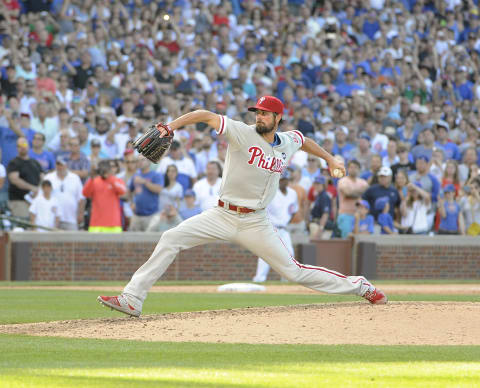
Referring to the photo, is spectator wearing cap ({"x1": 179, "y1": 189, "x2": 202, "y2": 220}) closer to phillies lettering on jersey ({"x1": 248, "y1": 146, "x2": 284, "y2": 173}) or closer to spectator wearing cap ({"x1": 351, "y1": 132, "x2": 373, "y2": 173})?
spectator wearing cap ({"x1": 351, "y1": 132, "x2": 373, "y2": 173})

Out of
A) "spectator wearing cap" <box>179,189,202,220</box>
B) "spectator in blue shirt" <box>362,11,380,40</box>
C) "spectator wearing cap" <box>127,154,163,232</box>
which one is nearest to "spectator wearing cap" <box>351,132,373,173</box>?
"spectator wearing cap" <box>179,189,202,220</box>

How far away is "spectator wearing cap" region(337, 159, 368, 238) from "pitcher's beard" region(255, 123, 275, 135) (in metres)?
9.45

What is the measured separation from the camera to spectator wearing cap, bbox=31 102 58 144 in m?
19.3

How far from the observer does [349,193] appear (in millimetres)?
19422

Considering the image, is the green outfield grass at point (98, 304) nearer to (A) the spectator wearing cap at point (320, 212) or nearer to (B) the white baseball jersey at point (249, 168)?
(B) the white baseball jersey at point (249, 168)

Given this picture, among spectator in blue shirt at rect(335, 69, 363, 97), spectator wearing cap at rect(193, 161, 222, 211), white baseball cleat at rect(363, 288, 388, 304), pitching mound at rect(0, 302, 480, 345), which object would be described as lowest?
pitching mound at rect(0, 302, 480, 345)

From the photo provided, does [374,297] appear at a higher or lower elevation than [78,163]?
lower

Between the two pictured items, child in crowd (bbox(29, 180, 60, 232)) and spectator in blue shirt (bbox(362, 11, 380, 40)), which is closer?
child in crowd (bbox(29, 180, 60, 232))

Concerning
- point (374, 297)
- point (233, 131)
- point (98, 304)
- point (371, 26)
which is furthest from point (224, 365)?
point (371, 26)

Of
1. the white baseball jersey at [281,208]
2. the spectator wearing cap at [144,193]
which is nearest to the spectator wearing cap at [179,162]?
the spectator wearing cap at [144,193]

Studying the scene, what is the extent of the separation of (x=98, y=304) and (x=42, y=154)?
6.45 meters

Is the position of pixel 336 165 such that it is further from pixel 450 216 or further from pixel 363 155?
pixel 450 216

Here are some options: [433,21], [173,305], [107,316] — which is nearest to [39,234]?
[173,305]

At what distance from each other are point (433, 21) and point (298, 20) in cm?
475
